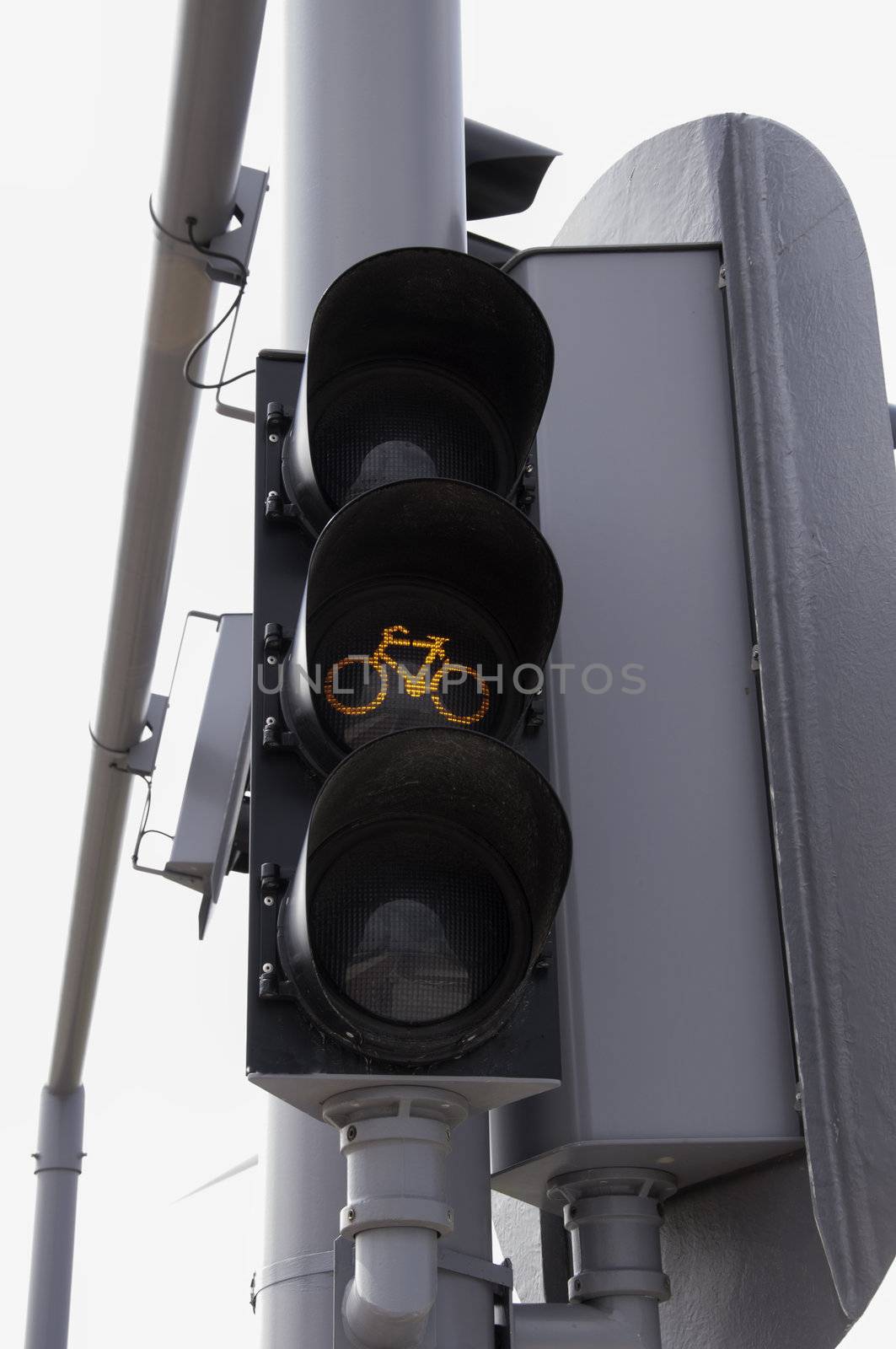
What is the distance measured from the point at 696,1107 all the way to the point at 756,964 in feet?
0.76

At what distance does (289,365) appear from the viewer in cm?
218

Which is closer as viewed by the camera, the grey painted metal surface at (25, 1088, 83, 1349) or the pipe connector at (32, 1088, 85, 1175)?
the grey painted metal surface at (25, 1088, 83, 1349)

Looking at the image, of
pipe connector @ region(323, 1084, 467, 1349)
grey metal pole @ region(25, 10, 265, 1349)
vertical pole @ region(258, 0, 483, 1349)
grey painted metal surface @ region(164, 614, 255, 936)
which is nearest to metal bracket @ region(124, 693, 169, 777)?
grey metal pole @ region(25, 10, 265, 1349)

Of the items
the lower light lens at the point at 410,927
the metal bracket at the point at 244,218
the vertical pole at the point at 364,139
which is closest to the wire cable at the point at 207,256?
the metal bracket at the point at 244,218

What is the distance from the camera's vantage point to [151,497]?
4.27 meters

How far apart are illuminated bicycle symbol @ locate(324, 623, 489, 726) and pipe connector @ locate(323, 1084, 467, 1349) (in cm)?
42

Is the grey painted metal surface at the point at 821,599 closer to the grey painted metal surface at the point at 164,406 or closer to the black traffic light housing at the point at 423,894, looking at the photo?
the black traffic light housing at the point at 423,894

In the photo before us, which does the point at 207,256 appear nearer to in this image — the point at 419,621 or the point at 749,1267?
the point at 419,621

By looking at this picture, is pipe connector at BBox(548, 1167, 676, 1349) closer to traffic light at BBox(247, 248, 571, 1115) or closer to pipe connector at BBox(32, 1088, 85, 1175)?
traffic light at BBox(247, 248, 571, 1115)

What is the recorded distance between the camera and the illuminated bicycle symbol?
180cm

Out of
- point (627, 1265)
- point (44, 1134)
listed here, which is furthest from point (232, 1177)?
point (627, 1265)

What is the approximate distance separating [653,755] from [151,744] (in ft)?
11.3

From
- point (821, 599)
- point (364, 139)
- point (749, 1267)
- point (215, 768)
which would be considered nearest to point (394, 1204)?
point (749, 1267)

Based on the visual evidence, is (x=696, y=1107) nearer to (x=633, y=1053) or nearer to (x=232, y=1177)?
(x=633, y=1053)
